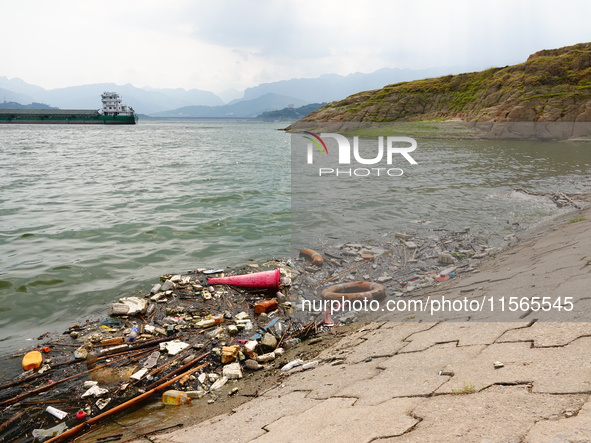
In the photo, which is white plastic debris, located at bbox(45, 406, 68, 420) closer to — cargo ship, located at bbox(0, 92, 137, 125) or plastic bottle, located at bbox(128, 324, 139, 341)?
plastic bottle, located at bbox(128, 324, 139, 341)

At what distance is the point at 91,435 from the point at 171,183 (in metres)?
16.9

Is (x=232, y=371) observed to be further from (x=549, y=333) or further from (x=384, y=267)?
(x=384, y=267)

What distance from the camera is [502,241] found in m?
9.27

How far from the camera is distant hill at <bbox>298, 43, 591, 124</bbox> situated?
153ft

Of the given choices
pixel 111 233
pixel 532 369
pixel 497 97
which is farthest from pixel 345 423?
pixel 497 97

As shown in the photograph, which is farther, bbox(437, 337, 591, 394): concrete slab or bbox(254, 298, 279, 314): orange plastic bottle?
bbox(254, 298, 279, 314): orange plastic bottle

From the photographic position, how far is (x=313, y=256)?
860 centimetres

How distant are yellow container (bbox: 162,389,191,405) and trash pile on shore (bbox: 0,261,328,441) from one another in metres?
0.01

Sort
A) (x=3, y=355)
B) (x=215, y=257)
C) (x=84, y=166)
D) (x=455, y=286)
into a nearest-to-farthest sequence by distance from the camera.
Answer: (x=3, y=355)
(x=455, y=286)
(x=215, y=257)
(x=84, y=166)

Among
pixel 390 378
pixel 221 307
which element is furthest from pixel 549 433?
pixel 221 307

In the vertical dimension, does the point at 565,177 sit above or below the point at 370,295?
above

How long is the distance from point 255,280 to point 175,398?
10.6 feet

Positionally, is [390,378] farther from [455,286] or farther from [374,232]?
[374,232]

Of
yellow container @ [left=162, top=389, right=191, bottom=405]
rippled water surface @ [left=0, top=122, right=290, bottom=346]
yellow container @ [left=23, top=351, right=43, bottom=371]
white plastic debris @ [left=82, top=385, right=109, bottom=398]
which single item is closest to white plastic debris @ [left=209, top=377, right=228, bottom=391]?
yellow container @ [left=162, top=389, right=191, bottom=405]
